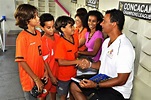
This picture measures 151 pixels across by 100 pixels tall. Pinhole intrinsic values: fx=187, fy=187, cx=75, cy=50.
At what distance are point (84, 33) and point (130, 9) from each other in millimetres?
944

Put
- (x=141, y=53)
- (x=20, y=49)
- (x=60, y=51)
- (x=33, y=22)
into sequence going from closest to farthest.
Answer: (x=20, y=49), (x=33, y=22), (x=141, y=53), (x=60, y=51)

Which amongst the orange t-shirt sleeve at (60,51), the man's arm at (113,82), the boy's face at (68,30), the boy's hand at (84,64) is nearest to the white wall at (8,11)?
the boy's face at (68,30)

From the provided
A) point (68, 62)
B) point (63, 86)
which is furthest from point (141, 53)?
point (63, 86)

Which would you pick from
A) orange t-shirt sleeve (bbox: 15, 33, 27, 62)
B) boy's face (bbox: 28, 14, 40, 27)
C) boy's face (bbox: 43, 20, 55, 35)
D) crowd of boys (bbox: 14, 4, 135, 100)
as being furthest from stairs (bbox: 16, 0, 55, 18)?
orange t-shirt sleeve (bbox: 15, 33, 27, 62)

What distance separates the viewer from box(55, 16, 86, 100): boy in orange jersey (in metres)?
2.06

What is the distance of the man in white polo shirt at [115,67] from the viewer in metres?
1.70

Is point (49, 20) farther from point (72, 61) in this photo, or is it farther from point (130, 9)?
point (130, 9)

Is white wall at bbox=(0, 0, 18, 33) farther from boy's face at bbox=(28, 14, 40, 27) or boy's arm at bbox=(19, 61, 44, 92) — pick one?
boy's arm at bbox=(19, 61, 44, 92)

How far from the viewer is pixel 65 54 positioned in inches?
82.3

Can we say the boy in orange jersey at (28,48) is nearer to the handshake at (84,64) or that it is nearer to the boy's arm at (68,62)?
the boy's arm at (68,62)

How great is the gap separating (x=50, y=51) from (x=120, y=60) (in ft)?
2.68

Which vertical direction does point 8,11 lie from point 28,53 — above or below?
above

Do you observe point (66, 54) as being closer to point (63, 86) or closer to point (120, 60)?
point (63, 86)

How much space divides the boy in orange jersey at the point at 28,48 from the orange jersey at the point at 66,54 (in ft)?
0.95
